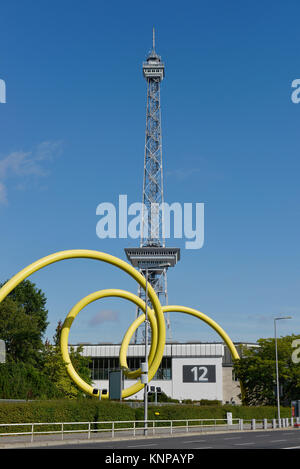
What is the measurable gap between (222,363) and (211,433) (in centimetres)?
4777

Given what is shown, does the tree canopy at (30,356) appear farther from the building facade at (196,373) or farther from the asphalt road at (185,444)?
the asphalt road at (185,444)

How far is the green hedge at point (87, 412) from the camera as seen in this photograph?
3219 cm

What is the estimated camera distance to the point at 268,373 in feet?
202

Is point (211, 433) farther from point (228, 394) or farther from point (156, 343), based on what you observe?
point (228, 394)

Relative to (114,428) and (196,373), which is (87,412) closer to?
(114,428)

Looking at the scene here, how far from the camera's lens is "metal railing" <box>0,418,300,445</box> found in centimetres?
3078

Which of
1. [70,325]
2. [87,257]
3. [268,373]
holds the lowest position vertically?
[268,373]

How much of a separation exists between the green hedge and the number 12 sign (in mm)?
35221

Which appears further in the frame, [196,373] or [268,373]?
[196,373]

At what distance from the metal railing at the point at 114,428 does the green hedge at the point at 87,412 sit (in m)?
0.27

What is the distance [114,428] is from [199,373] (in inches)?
2013

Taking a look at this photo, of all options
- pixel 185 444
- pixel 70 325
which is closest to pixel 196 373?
pixel 70 325
